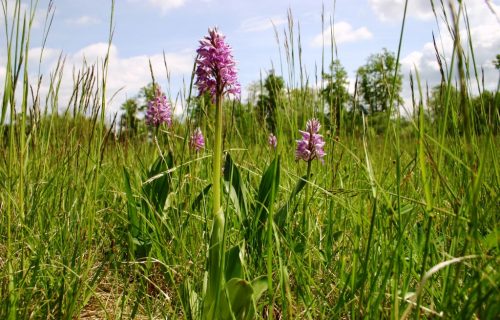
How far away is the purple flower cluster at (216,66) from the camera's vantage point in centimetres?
158

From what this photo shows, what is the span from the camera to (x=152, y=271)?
1.74m

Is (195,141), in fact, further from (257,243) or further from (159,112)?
(159,112)

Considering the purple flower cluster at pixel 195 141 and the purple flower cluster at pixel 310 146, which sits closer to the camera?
the purple flower cluster at pixel 195 141

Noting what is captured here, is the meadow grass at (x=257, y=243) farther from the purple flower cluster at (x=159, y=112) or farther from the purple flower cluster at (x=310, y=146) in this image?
the purple flower cluster at (x=159, y=112)

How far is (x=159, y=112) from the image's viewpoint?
2.65m

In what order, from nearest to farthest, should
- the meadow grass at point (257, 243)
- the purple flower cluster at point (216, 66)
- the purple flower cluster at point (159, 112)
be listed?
the meadow grass at point (257, 243) → the purple flower cluster at point (216, 66) → the purple flower cluster at point (159, 112)

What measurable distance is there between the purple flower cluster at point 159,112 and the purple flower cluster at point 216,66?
0.98 m

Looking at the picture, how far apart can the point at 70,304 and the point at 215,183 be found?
1.65 feet

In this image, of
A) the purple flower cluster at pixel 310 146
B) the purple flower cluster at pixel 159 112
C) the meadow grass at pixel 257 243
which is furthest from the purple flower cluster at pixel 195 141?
the purple flower cluster at pixel 310 146

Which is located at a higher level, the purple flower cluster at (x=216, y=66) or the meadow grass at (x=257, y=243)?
the purple flower cluster at (x=216, y=66)

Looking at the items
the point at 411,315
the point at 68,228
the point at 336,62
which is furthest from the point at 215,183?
the point at 336,62

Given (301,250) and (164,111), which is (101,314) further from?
(164,111)

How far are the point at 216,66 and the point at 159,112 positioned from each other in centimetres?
114

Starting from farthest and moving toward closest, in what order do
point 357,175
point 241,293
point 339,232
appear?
point 357,175, point 339,232, point 241,293
